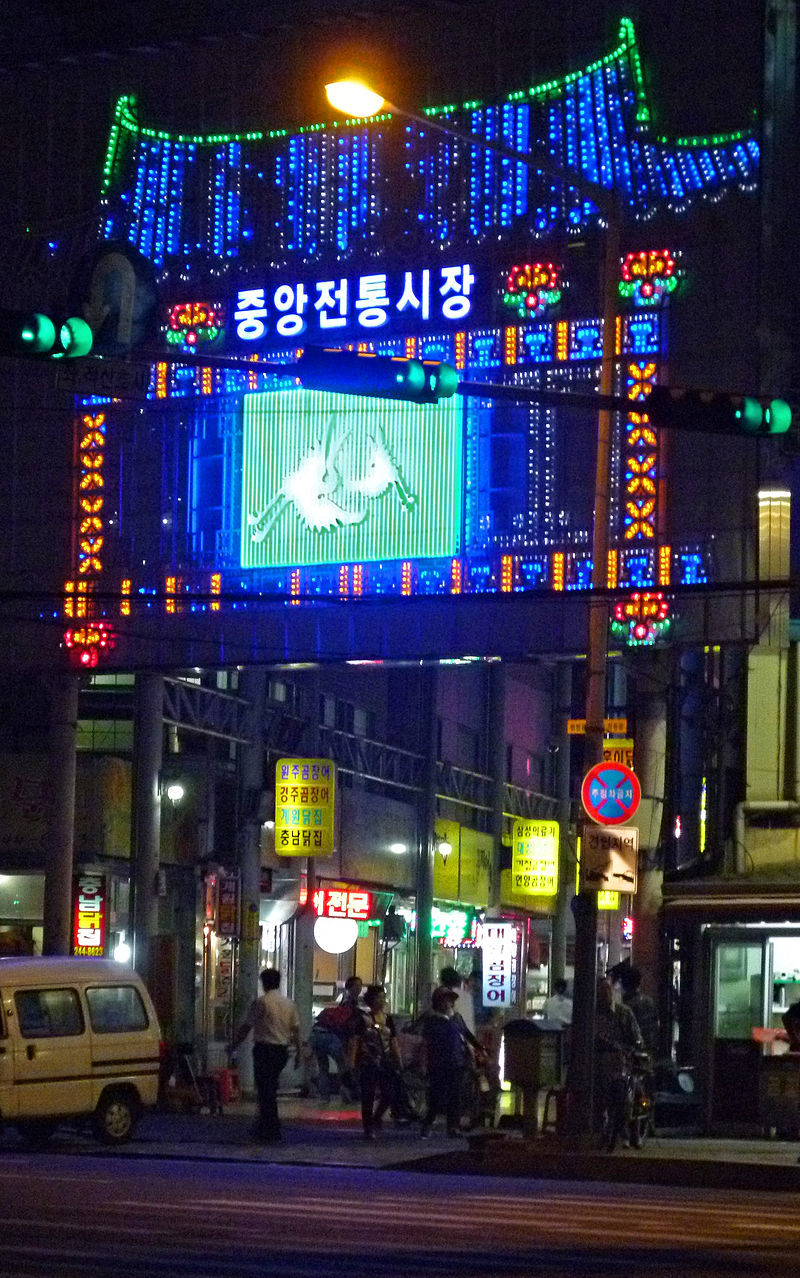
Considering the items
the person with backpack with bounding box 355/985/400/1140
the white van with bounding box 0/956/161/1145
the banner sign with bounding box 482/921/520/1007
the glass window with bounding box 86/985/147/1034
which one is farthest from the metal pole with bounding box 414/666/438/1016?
the white van with bounding box 0/956/161/1145

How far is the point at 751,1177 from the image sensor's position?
68.8 feet

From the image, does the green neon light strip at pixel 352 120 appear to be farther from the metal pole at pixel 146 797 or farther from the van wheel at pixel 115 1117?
the van wheel at pixel 115 1117

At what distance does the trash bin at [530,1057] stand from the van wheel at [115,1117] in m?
4.23

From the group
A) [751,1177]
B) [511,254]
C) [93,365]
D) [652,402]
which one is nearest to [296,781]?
[511,254]

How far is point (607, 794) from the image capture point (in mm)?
23484

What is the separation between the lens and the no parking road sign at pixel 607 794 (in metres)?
23.4

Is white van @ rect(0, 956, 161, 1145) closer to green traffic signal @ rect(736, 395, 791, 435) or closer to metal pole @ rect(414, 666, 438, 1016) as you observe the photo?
green traffic signal @ rect(736, 395, 791, 435)

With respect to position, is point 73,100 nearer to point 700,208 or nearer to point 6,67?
point 6,67

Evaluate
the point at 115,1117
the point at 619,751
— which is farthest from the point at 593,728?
the point at 619,751

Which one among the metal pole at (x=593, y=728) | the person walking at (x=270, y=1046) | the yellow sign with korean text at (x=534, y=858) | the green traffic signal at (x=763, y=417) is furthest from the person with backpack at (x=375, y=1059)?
the yellow sign with korean text at (x=534, y=858)

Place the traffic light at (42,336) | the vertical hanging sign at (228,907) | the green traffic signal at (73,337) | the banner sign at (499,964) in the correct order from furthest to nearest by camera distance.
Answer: the vertical hanging sign at (228,907) < the banner sign at (499,964) < the green traffic signal at (73,337) < the traffic light at (42,336)

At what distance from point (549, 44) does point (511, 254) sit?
3.31m

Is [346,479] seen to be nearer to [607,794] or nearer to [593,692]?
[593,692]

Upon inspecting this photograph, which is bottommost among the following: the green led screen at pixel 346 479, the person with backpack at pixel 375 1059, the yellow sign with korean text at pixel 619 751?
the person with backpack at pixel 375 1059
